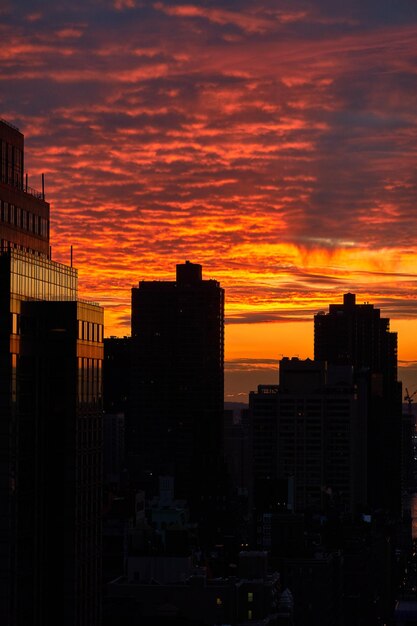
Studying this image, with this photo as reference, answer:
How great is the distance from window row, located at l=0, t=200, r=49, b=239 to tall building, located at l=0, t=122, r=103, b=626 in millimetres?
67

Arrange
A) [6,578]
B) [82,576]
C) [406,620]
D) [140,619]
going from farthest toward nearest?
[140,619]
[406,620]
[82,576]
[6,578]

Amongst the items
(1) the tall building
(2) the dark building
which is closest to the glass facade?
(1) the tall building

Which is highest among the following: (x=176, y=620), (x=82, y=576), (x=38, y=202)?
(x=38, y=202)

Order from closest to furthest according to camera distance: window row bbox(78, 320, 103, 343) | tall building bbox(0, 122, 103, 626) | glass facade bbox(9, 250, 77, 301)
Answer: tall building bbox(0, 122, 103, 626) < glass facade bbox(9, 250, 77, 301) < window row bbox(78, 320, 103, 343)

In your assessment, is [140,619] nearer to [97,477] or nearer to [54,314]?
[97,477]

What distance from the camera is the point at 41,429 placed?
98.9 m

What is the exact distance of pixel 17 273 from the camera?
95688 mm

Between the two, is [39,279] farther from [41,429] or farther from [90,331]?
[41,429]

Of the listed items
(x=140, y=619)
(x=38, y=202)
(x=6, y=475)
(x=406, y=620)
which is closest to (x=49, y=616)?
(x=6, y=475)

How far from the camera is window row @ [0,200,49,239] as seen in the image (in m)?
101

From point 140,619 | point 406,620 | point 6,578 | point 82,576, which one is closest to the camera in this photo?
point 6,578

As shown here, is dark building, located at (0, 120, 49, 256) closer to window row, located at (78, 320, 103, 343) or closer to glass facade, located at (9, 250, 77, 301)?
glass facade, located at (9, 250, 77, 301)

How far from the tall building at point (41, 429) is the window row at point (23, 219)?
0.07 metres

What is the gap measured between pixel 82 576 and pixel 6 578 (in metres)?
7.84
